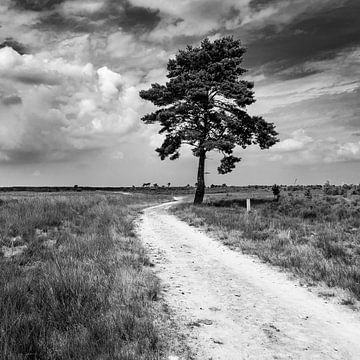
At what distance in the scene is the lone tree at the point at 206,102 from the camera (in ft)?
87.7

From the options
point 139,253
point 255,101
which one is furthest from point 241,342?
point 255,101

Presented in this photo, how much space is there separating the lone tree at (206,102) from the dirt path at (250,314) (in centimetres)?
1820

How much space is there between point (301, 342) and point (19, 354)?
11.5 feet

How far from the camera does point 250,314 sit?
18.5ft

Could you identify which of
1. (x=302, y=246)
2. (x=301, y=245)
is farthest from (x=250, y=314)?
(x=301, y=245)

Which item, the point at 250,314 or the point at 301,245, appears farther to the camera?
the point at 301,245

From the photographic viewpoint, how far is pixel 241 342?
4633mm

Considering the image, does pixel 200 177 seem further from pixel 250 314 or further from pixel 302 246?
pixel 250 314

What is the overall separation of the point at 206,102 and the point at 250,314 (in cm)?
2396

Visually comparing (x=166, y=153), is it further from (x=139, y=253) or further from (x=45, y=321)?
(x=45, y=321)

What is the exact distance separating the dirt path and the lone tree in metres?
18.2

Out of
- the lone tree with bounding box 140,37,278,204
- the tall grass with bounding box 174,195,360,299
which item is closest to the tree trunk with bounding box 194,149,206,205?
the lone tree with bounding box 140,37,278,204

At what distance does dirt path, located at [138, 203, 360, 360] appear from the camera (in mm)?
4457

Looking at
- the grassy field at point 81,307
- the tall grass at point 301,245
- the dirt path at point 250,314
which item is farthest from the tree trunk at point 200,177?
the dirt path at point 250,314
